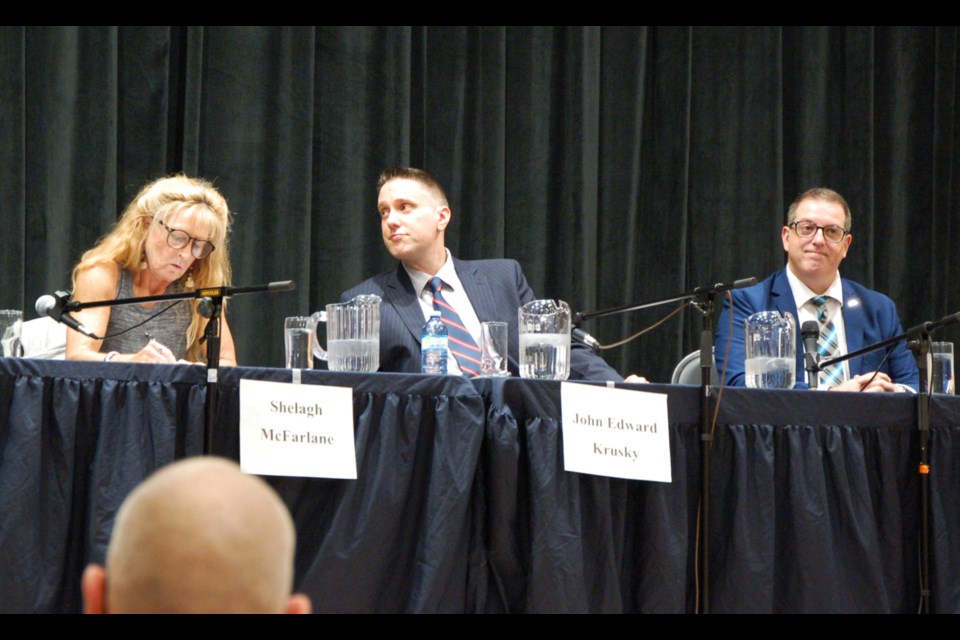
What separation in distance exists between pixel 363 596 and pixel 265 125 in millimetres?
2269

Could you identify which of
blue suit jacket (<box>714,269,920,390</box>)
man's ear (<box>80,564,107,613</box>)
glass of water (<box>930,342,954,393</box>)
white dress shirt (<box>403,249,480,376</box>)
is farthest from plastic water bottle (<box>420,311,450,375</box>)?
man's ear (<box>80,564,107,613</box>)

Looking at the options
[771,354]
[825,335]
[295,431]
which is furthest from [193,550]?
[825,335]

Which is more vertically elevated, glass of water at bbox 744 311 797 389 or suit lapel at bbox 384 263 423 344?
suit lapel at bbox 384 263 423 344

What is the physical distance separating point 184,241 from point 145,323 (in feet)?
0.81

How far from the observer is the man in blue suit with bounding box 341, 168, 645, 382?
3.32 meters

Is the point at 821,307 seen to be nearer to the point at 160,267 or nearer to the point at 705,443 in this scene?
the point at 705,443

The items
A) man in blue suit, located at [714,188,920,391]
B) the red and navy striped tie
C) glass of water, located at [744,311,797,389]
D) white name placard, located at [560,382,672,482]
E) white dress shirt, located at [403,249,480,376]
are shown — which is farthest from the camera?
man in blue suit, located at [714,188,920,391]

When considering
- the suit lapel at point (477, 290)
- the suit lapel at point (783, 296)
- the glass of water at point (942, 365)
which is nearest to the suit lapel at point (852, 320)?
the suit lapel at point (783, 296)

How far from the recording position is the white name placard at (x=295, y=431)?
240 centimetres

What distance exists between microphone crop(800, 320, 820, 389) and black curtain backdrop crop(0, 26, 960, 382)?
169 cm

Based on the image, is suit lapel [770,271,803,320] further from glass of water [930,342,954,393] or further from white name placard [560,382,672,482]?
white name placard [560,382,672,482]

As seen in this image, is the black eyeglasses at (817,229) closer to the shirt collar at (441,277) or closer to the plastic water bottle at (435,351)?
the shirt collar at (441,277)

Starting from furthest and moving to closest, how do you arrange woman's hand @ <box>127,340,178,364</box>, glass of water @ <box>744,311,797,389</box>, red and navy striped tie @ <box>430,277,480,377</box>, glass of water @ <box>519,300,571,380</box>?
red and navy striped tie @ <box>430,277,480,377</box>, glass of water @ <box>744,311,797,389</box>, glass of water @ <box>519,300,571,380</box>, woman's hand @ <box>127,340,178,364</box>
